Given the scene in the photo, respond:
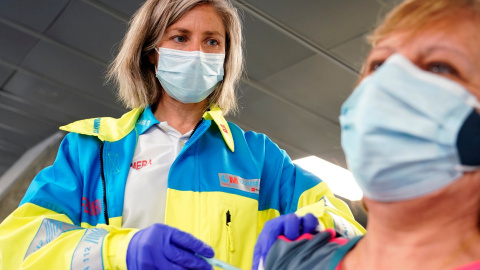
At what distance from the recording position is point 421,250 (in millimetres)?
792

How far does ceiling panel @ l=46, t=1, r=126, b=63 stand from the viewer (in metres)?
3.48

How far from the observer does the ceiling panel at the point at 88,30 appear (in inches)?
137

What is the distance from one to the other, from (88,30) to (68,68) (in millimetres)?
684

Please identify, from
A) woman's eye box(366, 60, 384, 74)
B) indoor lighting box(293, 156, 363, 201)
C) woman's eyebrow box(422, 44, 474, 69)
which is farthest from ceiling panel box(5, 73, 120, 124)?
woman's eyebrow box(422, 44, 474, 69)

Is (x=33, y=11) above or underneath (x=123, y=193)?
above

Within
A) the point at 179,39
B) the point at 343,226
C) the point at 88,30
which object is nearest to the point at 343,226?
the point at 343,226

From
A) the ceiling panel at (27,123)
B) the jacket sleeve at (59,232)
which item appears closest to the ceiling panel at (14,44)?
the ceiling panel at (27,123)

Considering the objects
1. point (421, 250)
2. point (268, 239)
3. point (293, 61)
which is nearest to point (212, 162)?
point (268, 239)

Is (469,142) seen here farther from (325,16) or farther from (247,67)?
(247,67)

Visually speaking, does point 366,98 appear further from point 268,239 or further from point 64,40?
point 64,40

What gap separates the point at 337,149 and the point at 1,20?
3066 millimetres

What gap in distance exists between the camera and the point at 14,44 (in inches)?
156

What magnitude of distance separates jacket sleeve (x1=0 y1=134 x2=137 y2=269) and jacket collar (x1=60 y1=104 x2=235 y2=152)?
5cm

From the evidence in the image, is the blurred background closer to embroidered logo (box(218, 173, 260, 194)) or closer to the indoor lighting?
the indoor lighting
